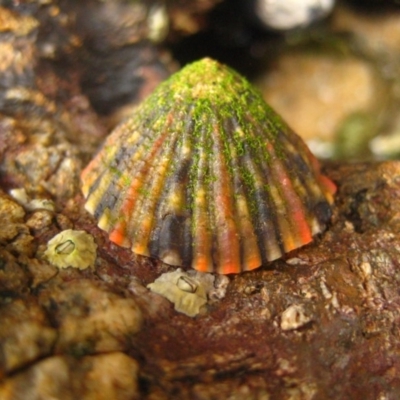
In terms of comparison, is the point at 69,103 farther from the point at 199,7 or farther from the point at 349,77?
the point at 349,77

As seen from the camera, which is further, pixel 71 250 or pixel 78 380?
pixel 71 250

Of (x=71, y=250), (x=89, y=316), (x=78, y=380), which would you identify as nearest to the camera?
(x=78, y=380)

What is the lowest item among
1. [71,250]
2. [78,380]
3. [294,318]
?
[294,318]

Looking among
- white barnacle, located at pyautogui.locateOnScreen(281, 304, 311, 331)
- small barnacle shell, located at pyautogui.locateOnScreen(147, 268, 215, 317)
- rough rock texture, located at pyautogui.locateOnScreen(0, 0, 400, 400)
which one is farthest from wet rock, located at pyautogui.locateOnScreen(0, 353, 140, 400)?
white barnacle, located at pyautogui.locateOnScreen(281, 304, 311, 331)

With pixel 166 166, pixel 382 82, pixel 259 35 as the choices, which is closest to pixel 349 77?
pixel 382 82

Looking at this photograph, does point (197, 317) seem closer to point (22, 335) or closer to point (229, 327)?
point (229, 327)

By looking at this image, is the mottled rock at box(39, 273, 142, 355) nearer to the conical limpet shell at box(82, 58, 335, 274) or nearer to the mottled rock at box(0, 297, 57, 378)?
the mottled rock at box(0, 297, 57, 378)

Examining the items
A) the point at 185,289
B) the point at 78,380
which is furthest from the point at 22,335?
the point at 185,289
